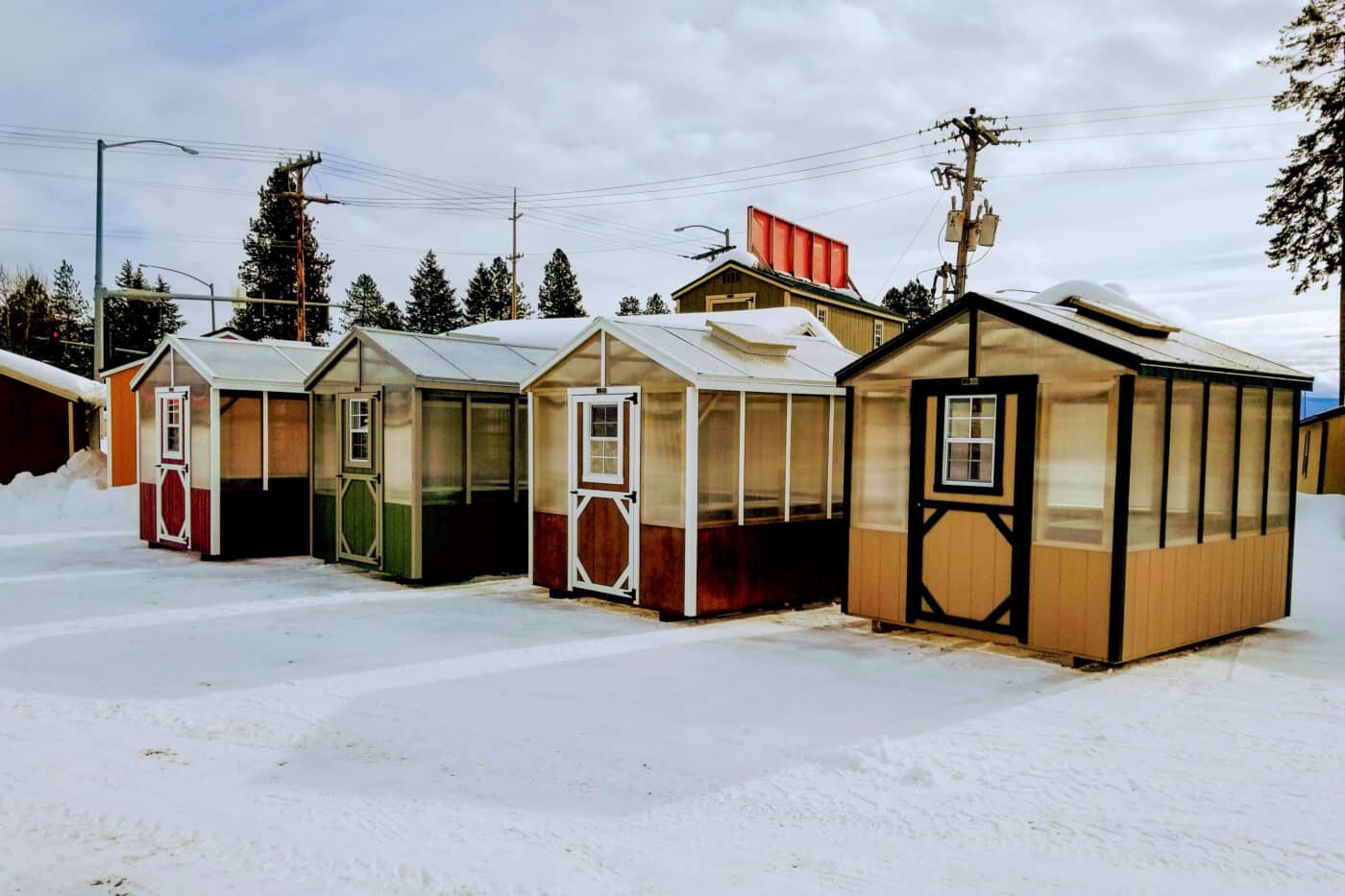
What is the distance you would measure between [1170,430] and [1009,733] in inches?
120

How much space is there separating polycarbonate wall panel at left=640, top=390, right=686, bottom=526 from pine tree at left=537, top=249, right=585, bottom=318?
48979 millimetres

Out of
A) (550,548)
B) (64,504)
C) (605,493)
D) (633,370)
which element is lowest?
(64,504)

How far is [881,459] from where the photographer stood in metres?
8.49

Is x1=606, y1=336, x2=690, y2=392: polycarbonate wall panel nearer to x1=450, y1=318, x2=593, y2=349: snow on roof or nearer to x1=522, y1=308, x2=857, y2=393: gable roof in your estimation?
x1=522, y1=308, x2=857, y2=393: gable roof

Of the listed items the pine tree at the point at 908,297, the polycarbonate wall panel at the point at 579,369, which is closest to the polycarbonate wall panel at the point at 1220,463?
the polycarbonate wall panel at the point at 579,369

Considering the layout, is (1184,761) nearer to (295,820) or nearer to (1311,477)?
(295,820)

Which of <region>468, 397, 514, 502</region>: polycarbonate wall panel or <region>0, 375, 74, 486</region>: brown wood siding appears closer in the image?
<region>468, 397, 514, 502</region>: polycarbonate wall panel

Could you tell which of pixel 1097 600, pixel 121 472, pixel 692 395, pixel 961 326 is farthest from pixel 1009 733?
pixel 121 472

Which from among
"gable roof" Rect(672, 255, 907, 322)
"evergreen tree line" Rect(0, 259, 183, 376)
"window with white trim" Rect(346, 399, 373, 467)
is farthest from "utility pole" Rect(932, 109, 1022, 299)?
"evergreen tree line" Rect(0, 259, 183, 376)

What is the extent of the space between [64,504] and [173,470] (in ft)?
20.8

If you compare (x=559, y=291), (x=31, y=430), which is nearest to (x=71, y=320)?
(x=559, y=291)

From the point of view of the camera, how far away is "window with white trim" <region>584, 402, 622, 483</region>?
9680mm

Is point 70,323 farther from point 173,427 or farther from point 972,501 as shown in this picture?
point 972,501

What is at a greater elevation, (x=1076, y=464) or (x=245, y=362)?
(x=245, y=362)
